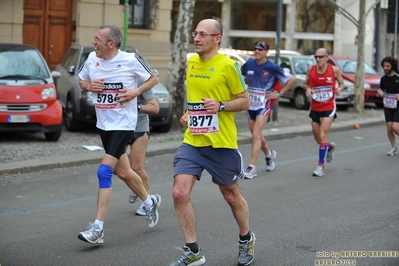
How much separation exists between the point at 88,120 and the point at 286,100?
11.6 meters

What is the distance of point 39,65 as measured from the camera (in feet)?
46.9

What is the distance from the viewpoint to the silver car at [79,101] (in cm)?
1520

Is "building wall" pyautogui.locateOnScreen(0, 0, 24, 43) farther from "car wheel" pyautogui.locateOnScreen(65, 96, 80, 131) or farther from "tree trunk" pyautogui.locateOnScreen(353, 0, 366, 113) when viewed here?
"tree trunk" pyautogui.locateOnScreen(353, 0, 366, 113)

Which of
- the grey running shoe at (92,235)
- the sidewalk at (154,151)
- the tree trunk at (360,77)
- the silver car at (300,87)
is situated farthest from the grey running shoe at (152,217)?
the tree trunk at (360,77)

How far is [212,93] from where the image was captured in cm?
652

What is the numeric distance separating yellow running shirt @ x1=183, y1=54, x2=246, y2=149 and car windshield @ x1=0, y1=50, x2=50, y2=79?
7890 millimetres

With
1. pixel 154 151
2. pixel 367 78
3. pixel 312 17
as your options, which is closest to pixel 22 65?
pixel 154 151

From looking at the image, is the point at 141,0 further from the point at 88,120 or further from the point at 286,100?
the point at 88,120

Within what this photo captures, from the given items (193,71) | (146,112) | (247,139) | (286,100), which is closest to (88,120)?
(247,139)

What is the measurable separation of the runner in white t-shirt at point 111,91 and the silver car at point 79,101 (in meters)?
7.74

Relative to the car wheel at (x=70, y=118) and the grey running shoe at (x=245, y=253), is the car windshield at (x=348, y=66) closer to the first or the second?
the car wheel at (x=70, y=118)

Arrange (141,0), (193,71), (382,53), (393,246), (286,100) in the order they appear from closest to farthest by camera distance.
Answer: (193,71) → (393,246) → (141,0) → (286,100) → (382,53)

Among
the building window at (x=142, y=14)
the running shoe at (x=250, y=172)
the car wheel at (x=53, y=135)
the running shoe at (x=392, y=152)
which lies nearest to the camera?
the running shoe at (x=250, y=172)

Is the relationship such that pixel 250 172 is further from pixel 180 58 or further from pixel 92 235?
pixel 180 58
